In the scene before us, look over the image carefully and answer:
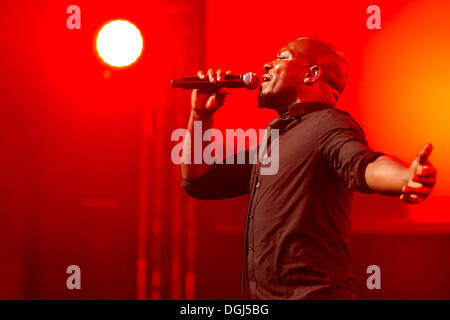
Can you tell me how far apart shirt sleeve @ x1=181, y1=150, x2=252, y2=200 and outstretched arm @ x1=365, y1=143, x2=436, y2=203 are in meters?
0.55

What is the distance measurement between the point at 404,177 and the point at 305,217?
312 mm

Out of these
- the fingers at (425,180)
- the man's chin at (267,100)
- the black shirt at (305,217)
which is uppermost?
the man's chin at (267,100)

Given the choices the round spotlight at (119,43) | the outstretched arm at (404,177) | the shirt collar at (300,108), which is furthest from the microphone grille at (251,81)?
the round spotlight at (119,43)

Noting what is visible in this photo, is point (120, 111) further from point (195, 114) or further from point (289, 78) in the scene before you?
point (289, 78)

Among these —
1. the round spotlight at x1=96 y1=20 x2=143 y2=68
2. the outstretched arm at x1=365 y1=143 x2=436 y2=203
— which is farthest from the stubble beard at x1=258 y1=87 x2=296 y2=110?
the round spotlight at x1=96 y1=20 x2=143 y2=68

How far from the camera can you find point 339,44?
86.3 inches

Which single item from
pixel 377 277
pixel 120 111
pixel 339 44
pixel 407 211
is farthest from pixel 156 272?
pixel 339 44

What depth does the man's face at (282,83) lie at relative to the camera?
134cm

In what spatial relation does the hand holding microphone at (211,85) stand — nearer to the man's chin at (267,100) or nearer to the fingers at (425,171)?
the man's chin at (267,100)

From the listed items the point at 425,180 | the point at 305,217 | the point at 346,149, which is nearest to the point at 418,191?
the point at 425,180

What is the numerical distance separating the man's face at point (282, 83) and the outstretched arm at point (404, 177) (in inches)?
16.7

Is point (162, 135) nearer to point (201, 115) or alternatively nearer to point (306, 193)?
point (201, 115)

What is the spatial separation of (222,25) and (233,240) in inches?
36.2

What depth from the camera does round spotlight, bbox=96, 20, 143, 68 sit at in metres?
2.17
